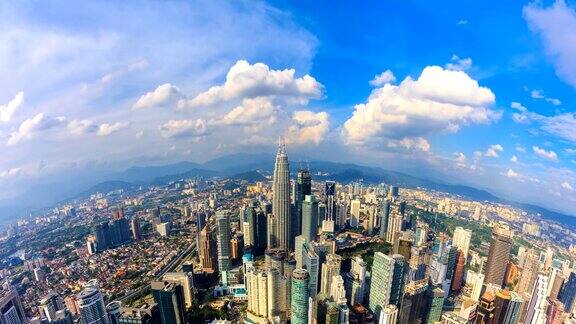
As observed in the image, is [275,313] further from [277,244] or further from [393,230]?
[393,230]

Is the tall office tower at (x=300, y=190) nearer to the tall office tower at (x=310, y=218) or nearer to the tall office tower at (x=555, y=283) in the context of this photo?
the tall office tower at (x=310, y=218)

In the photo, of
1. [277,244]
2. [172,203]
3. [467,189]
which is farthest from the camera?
[467,189]

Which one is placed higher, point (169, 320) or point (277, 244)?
point (169, 320)

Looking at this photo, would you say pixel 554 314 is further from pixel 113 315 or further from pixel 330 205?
pixel 113 315

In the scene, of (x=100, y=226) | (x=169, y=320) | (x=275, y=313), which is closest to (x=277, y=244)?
(x=275, y=313)

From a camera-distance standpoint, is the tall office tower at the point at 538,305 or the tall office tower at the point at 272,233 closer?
the tall office tower at the point at 538,305

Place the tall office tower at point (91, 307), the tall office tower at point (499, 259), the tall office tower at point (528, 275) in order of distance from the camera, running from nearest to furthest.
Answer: the tall office tower at point (91, 307), the tall office tower at point (528, 275), the tall office tower at point (499, 259)

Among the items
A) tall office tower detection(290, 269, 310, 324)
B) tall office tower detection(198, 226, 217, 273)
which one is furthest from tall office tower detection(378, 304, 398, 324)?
tall office tower detection(198, 226, 217, 273)

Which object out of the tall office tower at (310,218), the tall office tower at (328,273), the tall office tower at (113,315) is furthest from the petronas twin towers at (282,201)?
the tall office tower at (113,315)

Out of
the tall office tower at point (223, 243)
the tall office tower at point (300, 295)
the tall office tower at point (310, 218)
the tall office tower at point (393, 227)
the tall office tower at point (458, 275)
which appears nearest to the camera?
the tall office tower at point (300, 295)
